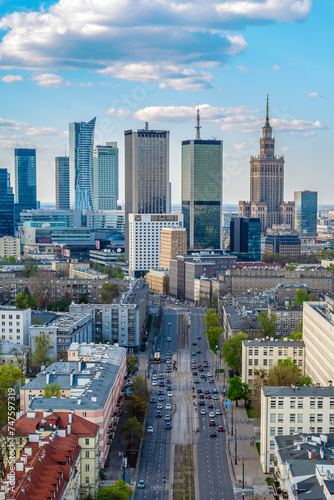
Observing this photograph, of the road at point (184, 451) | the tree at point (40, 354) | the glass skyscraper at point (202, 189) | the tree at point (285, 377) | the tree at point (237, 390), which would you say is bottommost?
the road at point (184, 451)

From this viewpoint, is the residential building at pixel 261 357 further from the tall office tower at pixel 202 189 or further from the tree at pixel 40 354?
the tall office tower at pixel 202 189

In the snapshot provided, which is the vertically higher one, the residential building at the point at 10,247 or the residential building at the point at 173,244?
the residential building at the point at 173,244

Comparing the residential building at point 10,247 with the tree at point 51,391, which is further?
the residential building at point 10,247

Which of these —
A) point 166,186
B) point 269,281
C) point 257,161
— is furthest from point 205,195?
point 257,161

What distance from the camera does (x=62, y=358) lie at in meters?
56.8

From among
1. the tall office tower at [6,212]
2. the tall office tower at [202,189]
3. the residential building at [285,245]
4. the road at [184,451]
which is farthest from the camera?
the tall office tower at [6,212]

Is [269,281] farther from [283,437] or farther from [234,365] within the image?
[283,437]

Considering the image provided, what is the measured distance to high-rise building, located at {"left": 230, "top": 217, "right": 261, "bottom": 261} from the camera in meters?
132

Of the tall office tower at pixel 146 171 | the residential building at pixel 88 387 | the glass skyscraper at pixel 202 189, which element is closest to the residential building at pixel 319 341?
the residential building at pixel 88 387

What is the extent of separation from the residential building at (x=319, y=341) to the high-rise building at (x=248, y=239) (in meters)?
79.0

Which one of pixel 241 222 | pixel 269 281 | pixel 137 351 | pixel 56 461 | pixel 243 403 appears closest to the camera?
pixel 56 461

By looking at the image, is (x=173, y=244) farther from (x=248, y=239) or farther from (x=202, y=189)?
(x=202, y=189)

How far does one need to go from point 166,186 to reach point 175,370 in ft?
271

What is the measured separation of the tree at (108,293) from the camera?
3187 inches
